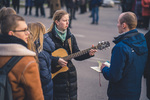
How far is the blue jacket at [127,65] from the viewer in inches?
104

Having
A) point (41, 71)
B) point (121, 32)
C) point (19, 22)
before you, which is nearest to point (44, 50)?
point (41, 71)

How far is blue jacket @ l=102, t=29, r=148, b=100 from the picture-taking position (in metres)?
2.63

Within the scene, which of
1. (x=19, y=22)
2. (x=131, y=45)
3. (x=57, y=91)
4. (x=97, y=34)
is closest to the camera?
(x=19, y=22)

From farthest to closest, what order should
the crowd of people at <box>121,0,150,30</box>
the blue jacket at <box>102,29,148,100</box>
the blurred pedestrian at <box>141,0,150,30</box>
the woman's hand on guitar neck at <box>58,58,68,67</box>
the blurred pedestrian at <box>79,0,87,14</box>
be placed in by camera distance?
the blurred pedestrian at <box>79,0,87,14</box>, the crowd of people at <box>121,0,150,30</box>, the blurred pedestrian at <box>141,0,150,30</box>, the woman's hand on guitar neck at <box>58,58,68,67</box>, the blue jacket at <box>102,29,148,100</box>

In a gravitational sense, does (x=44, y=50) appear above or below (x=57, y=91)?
above

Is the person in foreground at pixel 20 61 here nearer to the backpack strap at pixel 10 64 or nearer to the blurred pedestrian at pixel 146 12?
the backpack strap at pixel 10 64

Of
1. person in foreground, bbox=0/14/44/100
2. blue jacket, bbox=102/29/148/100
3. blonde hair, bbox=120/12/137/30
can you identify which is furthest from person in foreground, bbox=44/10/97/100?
person in foreground, bbox=0/14/44/100

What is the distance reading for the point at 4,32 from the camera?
2.15 metres

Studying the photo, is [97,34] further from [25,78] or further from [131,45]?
[25,78]

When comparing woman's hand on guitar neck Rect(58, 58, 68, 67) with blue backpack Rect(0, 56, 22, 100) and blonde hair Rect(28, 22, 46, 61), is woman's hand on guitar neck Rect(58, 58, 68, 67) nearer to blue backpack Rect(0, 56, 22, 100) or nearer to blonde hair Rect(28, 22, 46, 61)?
blonde hair Rect(28, 22, 46, 61)

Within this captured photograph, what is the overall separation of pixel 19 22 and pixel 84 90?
329 cm

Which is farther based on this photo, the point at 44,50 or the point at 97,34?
the point at 97,34

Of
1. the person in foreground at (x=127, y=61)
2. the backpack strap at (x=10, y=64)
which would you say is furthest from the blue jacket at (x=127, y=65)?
the backpack strap at (x=10, y=64)

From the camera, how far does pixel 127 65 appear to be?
2674 mm
